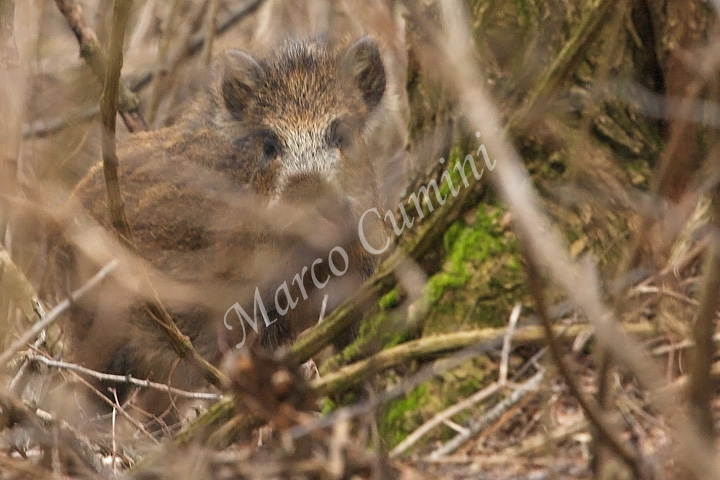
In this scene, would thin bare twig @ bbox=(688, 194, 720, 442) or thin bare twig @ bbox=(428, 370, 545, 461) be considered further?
thin bare twig @ bbox=(428, 370, 545, 461)

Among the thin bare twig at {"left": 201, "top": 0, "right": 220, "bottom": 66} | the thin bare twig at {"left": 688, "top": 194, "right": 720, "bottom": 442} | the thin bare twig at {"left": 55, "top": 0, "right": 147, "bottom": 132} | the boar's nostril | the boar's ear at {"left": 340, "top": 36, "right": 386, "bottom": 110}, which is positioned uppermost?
the thin bare twig at {"left": 201, "top": 0, "right": 220, "bottom": 66}

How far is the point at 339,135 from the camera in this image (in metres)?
4.88

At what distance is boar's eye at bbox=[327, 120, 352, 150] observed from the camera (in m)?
4.82

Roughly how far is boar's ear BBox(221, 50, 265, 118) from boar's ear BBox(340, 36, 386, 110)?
490 millimetres

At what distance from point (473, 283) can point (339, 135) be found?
143cm

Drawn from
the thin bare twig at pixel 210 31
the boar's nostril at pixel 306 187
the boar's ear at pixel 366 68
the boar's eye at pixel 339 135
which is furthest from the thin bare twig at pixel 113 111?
the thin bare twig at pixel 210 31

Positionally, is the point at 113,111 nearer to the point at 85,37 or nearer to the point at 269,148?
the point at 269,148

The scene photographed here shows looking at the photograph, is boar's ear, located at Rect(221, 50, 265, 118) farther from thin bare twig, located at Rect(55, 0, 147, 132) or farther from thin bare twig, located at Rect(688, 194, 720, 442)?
thin bare twig, located at Rect(688, 194, 720, 442)

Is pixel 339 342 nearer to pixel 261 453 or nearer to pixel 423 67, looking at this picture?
pixel 423 67

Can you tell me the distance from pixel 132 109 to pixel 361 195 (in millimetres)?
1968

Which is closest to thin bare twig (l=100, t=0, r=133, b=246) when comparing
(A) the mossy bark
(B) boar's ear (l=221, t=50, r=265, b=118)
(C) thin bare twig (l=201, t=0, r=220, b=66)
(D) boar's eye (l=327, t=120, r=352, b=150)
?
(A) the mossy bark

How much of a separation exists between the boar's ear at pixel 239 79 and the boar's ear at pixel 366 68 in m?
0.49

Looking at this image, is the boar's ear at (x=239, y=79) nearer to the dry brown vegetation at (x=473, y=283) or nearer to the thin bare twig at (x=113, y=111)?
the dry brown vegetation at (x=473, y=283)

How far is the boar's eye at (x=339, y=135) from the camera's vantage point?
4.82 metres
